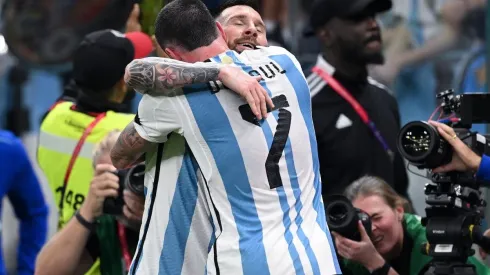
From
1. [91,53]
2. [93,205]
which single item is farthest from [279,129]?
[91,53]

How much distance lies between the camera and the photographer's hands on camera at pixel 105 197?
5.20 meters

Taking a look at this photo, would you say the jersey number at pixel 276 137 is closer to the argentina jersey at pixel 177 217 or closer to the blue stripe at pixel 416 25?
the argentina jersey at pixel 177 217

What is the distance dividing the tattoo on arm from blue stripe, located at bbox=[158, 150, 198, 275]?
24cm

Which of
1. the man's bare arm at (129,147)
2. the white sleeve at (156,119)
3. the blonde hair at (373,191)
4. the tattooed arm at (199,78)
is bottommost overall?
the blonde hair at (373,191)

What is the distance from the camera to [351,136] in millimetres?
6891

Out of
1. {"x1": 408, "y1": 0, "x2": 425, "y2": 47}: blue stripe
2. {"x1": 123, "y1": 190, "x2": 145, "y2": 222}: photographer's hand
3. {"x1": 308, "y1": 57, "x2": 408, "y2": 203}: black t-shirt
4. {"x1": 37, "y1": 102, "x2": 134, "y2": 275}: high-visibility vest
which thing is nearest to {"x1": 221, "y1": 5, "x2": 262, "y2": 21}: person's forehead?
{"x1": 123, "y1": 190, "x2": 145, "y2": 222}: photographer's hand

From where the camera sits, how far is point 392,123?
7070mm

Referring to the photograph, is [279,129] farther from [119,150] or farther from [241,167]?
[119,150]

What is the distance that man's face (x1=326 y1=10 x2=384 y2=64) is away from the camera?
7.22 meters

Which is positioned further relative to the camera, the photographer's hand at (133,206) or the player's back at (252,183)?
the photographer's hand at (133,206)

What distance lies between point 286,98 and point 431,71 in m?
3.26

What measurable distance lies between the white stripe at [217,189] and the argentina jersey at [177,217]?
0.06m

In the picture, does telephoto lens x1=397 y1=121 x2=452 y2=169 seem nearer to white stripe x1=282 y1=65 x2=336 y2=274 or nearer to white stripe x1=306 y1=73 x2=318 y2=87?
white stripe x1=282 y1=65 x2=336 y2=274

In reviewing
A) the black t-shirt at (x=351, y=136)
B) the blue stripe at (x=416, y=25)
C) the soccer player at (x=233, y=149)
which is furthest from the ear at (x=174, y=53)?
the blue stripe at (x=416, y=25)
